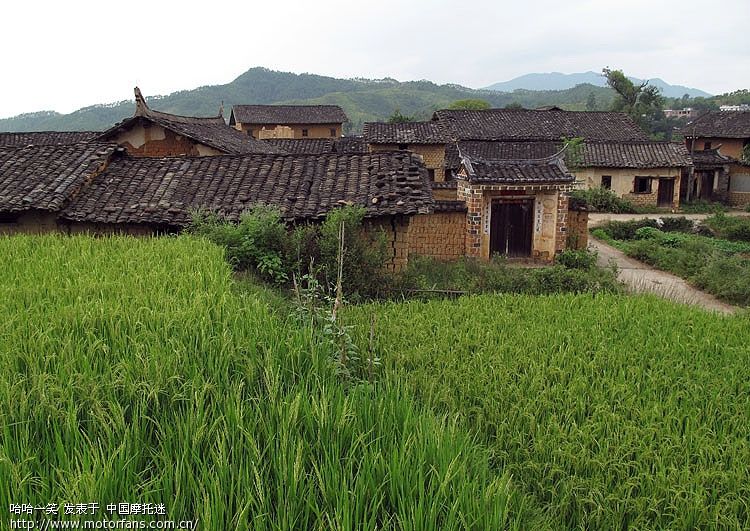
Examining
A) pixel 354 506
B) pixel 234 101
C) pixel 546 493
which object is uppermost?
pixel 234 101

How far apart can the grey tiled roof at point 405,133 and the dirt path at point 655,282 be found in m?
11.3

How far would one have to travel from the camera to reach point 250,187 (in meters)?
9.66

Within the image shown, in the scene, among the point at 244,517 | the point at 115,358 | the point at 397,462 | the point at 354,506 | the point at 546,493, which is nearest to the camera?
the point at 244,517

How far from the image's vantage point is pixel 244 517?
1.93 m

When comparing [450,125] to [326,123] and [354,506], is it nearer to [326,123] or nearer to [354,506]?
[326,123]

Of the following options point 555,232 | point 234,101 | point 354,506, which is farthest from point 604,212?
point 234,101

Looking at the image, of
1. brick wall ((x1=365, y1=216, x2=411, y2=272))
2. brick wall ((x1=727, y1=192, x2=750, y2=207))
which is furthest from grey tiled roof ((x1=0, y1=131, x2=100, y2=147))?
brick wall ((x1=727, y1=192, x2=750, y2=207))

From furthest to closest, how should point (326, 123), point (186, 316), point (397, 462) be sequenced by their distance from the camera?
point (326, 123) < point (186, 316) < point (397, 462)

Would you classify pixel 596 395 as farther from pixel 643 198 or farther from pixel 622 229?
pixel 643 198

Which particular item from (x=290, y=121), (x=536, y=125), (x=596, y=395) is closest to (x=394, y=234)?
(x=596, y=395)

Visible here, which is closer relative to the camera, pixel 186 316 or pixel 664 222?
pixel 186 316

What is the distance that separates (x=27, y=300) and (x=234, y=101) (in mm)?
87650

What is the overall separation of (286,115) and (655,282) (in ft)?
112

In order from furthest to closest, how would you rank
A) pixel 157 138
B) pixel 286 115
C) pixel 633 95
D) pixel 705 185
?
pixel 633 95 → pixel 286 115 → pixel 705 185 → pixel 157 138
